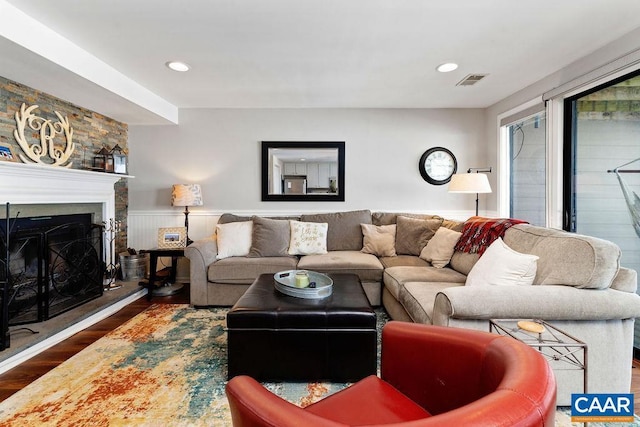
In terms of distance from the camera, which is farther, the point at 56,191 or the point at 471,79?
the point at 471,79

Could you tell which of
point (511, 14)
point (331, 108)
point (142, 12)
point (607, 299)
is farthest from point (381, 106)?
point (607, 299)

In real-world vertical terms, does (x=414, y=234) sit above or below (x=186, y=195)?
below

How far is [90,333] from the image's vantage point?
8.41 ft

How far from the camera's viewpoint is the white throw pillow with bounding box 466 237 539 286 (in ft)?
6.08

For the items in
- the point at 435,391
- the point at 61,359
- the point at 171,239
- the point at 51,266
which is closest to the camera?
the point at 435,391

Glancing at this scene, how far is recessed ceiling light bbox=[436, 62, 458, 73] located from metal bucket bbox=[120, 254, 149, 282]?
385cm

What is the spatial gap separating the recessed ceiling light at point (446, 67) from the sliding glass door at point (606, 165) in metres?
1.09

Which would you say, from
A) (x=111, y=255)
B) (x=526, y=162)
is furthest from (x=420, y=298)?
(x=111, y=255)

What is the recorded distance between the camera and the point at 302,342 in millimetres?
1848

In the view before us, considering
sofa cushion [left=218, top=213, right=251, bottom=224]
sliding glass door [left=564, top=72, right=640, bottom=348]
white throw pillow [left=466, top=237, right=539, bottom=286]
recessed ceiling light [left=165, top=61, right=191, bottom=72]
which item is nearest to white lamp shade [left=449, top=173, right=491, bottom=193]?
sliding glass door [left=564, top=72, right=640, bottom=348]

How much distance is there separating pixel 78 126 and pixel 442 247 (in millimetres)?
3869

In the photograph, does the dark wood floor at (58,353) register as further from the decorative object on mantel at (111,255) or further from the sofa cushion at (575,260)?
the sofa cushion at (575,260)

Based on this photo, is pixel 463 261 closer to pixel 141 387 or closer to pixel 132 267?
pixel 141 387

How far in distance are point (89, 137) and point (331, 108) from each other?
2778 mm
